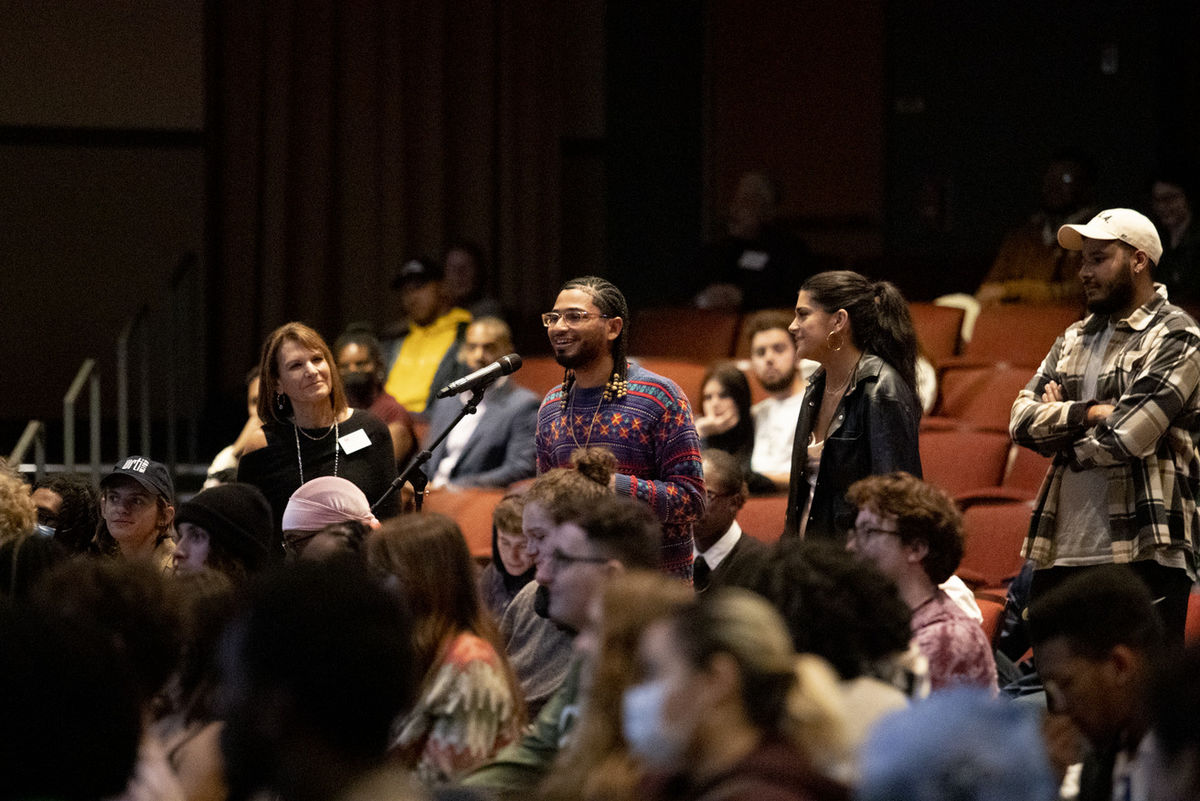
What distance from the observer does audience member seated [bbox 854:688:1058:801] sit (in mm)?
1546

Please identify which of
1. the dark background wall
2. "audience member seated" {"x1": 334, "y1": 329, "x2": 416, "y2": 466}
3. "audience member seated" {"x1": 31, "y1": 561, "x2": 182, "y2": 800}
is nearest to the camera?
"audience member seated" {"x1": 31, "y1": 561, "x2": 182, "y2": 800}

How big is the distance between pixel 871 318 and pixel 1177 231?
116 inches

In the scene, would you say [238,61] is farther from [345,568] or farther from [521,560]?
[345,568]

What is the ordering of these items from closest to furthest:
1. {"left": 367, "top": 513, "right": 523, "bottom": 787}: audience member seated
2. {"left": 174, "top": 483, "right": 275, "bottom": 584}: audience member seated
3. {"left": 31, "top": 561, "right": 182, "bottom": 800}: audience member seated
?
{"left": 31, "top": 561, "right": 182, "bottom": 800}: audience member seated, {"left": 367, "top": 513, "right": 523, "bottom": 787}: audience member seated, {"left": 174, "top": 483, "right": 275, "bottom": 584}: audience member seated

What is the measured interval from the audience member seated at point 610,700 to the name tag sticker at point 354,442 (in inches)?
74.9

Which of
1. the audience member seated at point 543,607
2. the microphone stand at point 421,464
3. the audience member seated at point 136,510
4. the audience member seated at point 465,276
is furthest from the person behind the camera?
the audience member seated at point 465,276

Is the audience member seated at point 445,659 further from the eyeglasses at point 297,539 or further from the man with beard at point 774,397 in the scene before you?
the man with beard at point 774,397

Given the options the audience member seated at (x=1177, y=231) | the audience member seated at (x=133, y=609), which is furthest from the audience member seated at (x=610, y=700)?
the audience member seated at (x=1177, y=231)

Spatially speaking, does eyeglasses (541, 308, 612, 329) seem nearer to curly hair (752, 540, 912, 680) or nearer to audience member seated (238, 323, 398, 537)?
audience member seated (238, 323, 398, 537)

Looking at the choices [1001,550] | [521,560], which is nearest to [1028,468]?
[1001,550]

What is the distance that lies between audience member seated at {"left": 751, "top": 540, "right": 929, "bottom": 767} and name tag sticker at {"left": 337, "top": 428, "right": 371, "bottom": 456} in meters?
1.87

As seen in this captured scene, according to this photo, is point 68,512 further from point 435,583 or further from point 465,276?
point 465,276

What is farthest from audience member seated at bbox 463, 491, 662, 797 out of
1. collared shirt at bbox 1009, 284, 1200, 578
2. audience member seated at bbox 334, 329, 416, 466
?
audience member seated at bbox 334, 329, 416, 466

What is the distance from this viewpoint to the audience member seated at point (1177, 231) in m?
5.72
